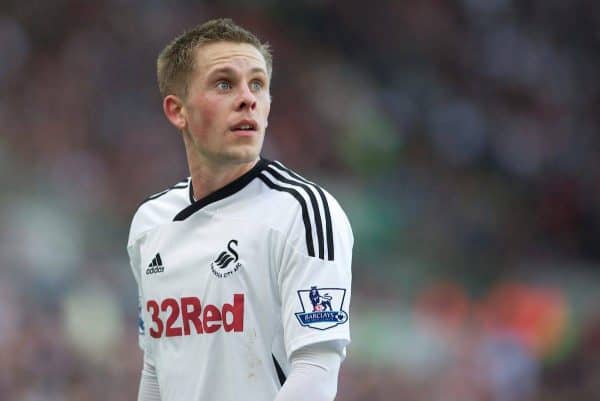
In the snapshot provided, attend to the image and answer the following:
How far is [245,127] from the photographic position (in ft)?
10.1

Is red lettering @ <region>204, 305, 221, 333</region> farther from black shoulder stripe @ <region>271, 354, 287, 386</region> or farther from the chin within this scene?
the chin

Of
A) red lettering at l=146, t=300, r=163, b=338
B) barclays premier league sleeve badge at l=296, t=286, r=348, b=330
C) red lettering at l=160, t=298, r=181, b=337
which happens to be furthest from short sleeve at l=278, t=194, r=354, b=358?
red lettering at l=146, t=300, r=163, b=338

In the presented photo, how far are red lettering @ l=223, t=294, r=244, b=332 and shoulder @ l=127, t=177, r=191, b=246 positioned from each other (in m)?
0.52

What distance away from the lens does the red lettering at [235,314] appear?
2.97 meters

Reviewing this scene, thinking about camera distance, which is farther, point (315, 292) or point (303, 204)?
point (303, 204)

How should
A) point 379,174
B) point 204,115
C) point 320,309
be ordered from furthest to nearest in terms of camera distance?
point 379,174 → point 204,115 → point 320,309

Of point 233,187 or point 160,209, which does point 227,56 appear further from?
point 160,209

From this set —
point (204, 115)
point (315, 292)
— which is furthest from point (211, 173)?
point (315, 292)

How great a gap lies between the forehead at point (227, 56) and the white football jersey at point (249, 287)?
0.33m

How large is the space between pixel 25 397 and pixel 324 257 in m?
5.50

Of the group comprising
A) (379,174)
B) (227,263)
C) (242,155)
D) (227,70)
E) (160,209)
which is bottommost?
(227,263)

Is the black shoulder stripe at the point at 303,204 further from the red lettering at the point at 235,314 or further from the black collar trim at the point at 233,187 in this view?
the red lettering at the point at 235,314

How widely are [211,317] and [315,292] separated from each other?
378mm

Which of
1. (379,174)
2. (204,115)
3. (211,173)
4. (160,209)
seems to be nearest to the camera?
(204,115)
